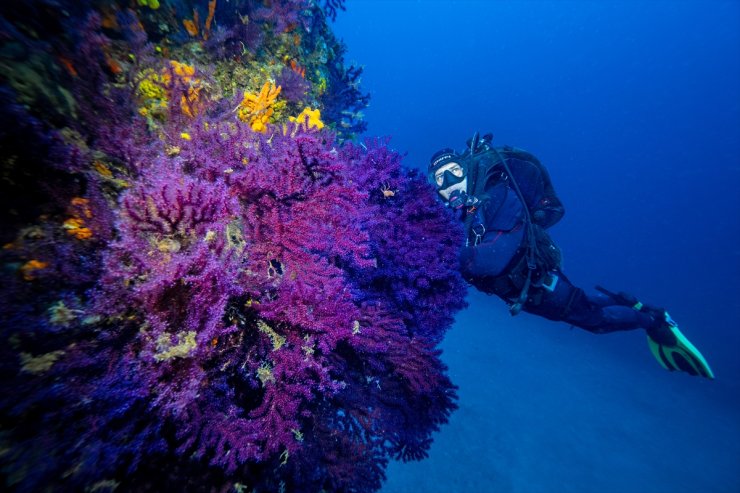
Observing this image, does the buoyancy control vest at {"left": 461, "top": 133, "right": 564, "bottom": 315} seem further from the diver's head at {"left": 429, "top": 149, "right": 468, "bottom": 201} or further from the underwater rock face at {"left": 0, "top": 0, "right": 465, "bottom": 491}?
the underwater rock face at {"left": 0, "top": 0, "right": 465, "bottom": 491}

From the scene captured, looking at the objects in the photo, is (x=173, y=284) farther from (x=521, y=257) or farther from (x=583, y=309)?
(x=583, y=309)

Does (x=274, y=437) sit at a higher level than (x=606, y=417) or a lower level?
lower

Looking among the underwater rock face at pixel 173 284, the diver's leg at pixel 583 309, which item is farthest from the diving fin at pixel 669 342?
the underwater rock face at pixel 173 284

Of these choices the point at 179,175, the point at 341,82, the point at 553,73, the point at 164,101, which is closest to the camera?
the point at 179,175

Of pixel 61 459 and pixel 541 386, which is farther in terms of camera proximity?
pixel 541 386

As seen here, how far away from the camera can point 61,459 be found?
1.47 meters

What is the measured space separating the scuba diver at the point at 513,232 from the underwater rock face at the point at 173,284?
56.4 inches

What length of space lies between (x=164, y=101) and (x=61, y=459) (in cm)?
250

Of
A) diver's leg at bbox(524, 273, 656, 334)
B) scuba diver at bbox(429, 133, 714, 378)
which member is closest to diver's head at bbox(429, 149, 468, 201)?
scuba diver at bbox(429, 133, 714, 378)

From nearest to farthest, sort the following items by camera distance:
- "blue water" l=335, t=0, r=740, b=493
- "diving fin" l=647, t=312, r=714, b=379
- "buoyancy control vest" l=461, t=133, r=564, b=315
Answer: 1. "buoyancy control vest" l=461, t=133, r=564, b=315
2. "diving fin" l=647, t=312, r=714, b=379
3. "blue water" l=335, t=0, r=740, b=493

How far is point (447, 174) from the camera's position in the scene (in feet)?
14.1

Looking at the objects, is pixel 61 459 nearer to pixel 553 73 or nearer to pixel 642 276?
pixel 642 276

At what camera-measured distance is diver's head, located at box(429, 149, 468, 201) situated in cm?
430

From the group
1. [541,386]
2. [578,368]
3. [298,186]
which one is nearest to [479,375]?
[541,386]
